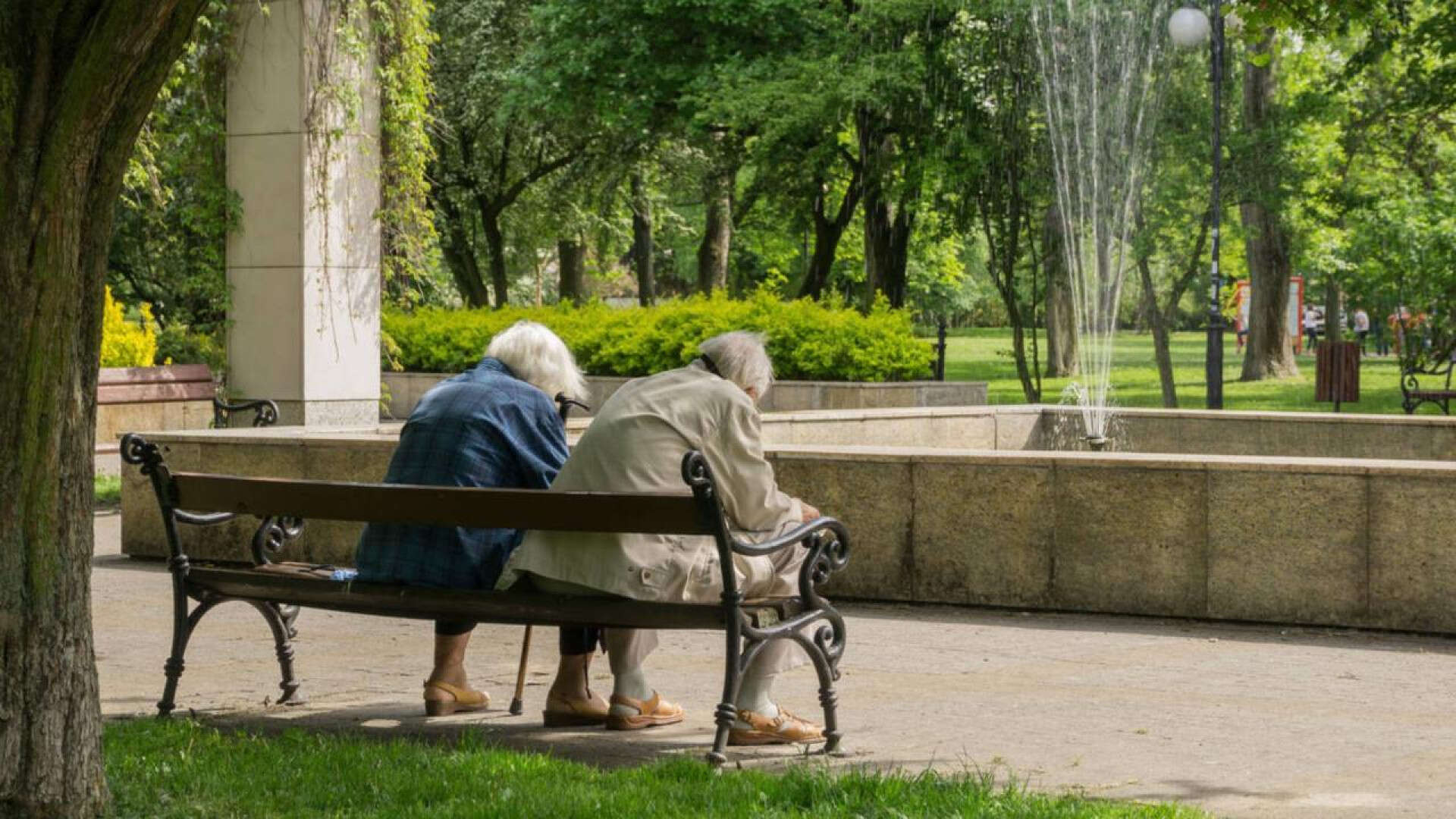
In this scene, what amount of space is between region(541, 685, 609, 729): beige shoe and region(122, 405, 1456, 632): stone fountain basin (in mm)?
3244

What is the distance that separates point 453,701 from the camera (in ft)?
21.5

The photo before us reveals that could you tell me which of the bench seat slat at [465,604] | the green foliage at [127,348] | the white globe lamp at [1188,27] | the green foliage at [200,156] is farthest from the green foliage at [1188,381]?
the bench seat slat at [465,604]

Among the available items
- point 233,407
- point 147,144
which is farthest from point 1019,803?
point 147,144

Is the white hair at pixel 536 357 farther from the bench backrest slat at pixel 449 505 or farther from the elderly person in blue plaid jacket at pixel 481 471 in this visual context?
the bench backrest slat at pixel 449 505

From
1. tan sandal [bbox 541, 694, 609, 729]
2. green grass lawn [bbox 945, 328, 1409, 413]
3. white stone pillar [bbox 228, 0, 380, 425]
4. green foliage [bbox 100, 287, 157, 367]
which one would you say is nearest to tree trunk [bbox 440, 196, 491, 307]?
green grass lawn [bbox 945, 328, 1409, 413]

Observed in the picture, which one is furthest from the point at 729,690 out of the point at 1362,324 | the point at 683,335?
the point at 1362,324

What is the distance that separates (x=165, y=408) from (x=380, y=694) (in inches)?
404

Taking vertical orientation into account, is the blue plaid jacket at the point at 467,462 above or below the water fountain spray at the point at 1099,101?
below

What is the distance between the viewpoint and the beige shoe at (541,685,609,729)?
6363mm

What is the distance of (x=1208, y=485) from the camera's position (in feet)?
28.7

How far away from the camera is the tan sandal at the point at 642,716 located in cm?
625

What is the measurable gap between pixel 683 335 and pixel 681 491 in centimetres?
1672

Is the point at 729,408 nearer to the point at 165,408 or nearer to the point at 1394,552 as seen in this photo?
the point at 1394,552

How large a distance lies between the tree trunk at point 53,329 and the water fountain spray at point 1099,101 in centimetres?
2127
